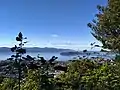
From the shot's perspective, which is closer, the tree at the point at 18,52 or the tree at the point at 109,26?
the tree at the point at 109,26

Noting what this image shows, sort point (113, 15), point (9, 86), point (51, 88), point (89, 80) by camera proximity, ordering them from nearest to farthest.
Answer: point (113, 15)
point (89, 80)
point (51, 88)
point (9, 86)

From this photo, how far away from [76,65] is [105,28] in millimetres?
3764

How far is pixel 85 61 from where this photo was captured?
15.9 m

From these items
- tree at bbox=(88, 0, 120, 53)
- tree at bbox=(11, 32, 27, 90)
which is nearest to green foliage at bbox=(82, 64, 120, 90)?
tree at bbox=(88, 0, 120, 53)

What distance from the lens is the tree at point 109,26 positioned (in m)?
12.2

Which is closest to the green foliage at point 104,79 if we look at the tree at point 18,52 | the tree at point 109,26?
the tree at point 109,26

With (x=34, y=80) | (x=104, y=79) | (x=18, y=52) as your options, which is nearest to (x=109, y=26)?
(x=104, y=79)

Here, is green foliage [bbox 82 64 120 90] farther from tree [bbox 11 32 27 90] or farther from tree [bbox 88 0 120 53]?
tree [bbox 11 32 27 90]

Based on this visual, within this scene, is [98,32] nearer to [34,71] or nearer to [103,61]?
[103,61]

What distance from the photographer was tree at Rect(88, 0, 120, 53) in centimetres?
1222

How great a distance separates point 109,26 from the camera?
41.3 feet

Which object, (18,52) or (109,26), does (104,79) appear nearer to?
(109,26)

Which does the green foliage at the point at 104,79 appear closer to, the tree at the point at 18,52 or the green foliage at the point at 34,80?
the green foliage at the point at 34,80

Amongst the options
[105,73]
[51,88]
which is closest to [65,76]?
[51,88]
